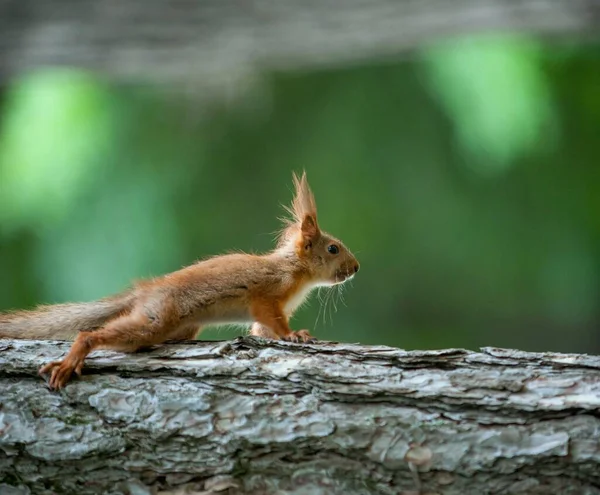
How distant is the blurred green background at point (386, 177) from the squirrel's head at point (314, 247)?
1.90 meters

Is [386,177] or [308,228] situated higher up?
[386,177]

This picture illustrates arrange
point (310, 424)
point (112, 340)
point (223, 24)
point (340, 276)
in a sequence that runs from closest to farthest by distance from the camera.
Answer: point (310, 424)
point (112, 340)
point (340, 276)
point (223, 24)

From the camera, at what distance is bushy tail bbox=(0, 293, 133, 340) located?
8.70ft

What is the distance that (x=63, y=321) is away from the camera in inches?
105

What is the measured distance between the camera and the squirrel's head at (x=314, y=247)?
10.4ft

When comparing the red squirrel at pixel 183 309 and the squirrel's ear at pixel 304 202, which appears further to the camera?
the squirrel's ear at pixel 304 202

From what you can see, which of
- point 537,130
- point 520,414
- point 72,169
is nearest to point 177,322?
point 520,414

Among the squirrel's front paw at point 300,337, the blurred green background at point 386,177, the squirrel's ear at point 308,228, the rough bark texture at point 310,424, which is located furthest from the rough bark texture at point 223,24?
the rough bark texture at point 310,424

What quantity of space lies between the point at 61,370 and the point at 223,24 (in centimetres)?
189

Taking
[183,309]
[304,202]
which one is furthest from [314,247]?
[183,309]

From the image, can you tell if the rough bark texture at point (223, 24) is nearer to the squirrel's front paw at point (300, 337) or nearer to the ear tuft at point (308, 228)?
the ear tuft at point (308, 228)

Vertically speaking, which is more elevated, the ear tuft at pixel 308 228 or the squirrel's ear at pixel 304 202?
the squirrel's ear at pixel 304 202

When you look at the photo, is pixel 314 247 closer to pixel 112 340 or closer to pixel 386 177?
pixel 112 340

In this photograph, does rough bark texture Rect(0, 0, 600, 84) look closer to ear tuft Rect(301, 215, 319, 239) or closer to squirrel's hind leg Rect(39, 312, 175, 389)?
ear tuft Rect(301, 215, 319, 239)
